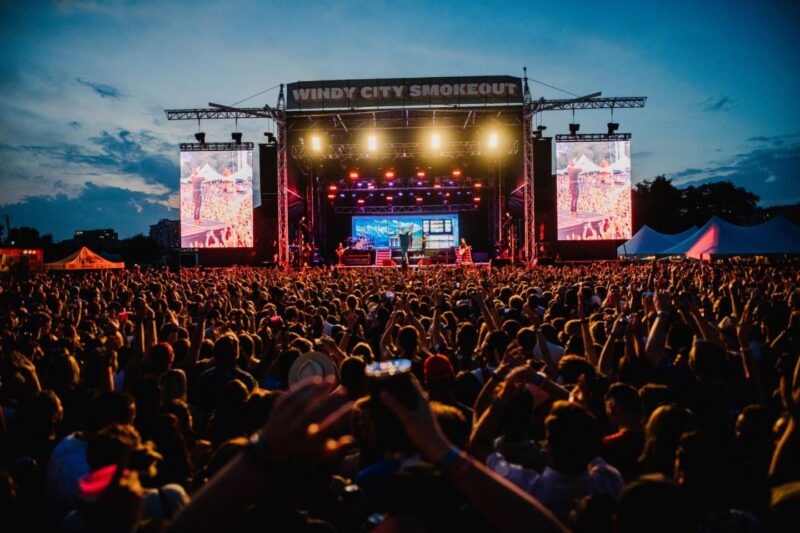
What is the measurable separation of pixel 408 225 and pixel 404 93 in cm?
1612

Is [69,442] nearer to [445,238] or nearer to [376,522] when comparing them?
[376,522]

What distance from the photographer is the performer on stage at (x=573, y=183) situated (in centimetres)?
2598

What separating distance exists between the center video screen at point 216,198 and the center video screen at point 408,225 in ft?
43.5

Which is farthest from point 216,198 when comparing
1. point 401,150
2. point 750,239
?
point 750,239

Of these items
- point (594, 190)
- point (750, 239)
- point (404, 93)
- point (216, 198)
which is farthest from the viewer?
point (216, 198)

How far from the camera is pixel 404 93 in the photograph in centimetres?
2356

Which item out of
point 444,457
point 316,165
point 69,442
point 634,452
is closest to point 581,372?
point 634,452

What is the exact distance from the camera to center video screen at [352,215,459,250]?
3909 cm

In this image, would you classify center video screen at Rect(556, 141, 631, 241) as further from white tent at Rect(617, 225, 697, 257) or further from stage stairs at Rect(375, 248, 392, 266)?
stage stairs at Rect(375, 248, 392, 266)

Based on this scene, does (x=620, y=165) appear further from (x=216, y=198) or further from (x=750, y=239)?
(x=216, y=198)

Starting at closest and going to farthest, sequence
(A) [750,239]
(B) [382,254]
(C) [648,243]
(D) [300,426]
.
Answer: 1. (D) [300,426]
2. (A) [750,239]
3. (C) [648,243]
4. (B) [382,254]

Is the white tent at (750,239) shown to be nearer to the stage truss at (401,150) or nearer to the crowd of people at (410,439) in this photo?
the stage truss at (401,150)

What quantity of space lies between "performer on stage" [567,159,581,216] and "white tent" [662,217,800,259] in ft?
29.2

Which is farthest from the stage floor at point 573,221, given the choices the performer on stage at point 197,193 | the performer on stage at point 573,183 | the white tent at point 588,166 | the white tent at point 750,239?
the performer on stage at point 197,193
